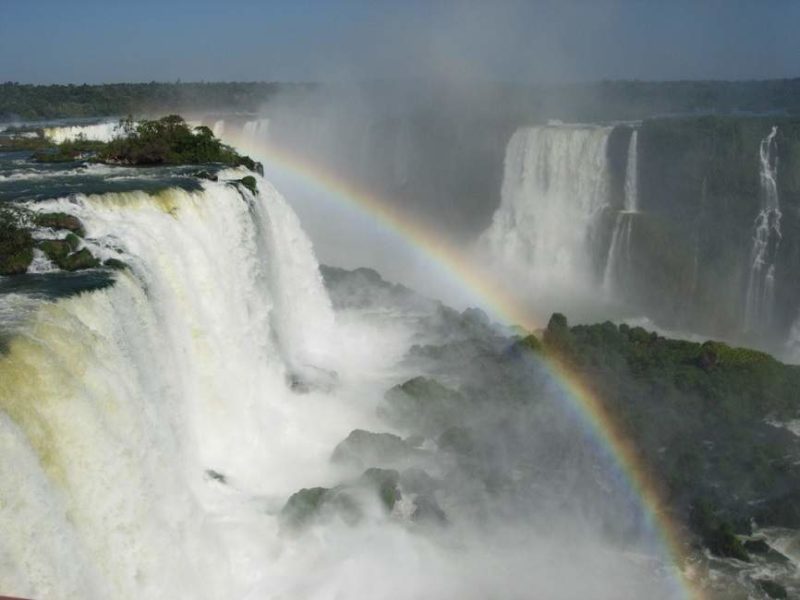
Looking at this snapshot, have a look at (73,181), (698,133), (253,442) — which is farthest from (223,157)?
(698,133)

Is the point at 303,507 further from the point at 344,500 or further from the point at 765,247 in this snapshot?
the point at 765,247

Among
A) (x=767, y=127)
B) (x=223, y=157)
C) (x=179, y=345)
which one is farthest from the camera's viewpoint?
(x=767, y=127)

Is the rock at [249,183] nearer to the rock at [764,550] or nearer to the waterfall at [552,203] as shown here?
the rock at [764,550]

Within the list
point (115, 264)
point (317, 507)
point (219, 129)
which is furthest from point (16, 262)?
point (219, 129)

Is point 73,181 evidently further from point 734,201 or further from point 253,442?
point 734,201

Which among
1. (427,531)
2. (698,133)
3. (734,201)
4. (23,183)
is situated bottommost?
(427,531)

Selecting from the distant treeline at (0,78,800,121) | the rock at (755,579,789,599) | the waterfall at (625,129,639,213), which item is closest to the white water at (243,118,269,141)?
the distant treeline at (0,78,800,121)

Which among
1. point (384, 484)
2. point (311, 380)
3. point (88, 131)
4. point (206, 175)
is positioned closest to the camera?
point (384, 484)
